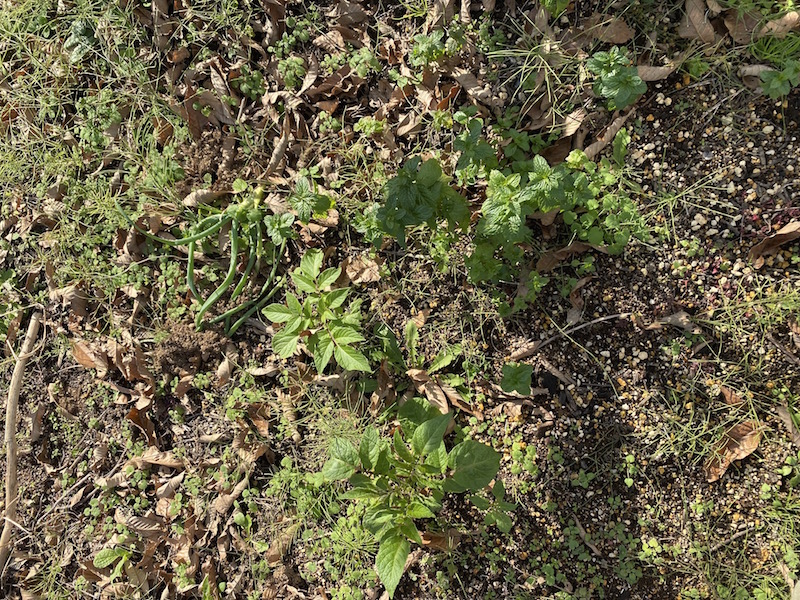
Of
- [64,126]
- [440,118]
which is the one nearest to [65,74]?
[64,126]

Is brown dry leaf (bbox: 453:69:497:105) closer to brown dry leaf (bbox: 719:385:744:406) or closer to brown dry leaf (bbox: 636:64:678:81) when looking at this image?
brown dry leaf (bbox: 636:64:678:81)

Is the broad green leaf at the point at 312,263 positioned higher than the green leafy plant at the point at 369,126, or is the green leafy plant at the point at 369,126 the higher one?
the green leafy plant at the point at 369,126

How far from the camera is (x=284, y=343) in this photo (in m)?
2.27

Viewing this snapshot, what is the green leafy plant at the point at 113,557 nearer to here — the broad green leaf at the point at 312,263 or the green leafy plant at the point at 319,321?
the green leafy plant at the point at 319,321

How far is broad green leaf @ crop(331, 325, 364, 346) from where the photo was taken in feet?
7.34

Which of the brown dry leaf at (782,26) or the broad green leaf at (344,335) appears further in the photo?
the broad green leaf at (344,335)

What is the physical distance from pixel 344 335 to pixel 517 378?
0.72m

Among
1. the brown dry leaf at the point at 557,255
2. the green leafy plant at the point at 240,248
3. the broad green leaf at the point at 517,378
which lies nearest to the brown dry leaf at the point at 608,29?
the brown dry leaf at the point at 557,255

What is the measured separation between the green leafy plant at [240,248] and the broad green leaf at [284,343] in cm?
37

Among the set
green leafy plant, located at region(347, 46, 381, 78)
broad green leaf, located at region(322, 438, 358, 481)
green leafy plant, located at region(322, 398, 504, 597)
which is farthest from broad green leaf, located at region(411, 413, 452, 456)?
green leafy plant, located at region(347, 46, 381, 78)

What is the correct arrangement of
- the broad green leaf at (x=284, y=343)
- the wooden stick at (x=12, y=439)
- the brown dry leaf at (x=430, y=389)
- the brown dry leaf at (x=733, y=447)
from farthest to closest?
the wooden stick at (x=12, y=439) < the brown dry leaf at (x=430, y=389) < the broad green leaf at (x=284, y=343) < the brown dry leaf at (x=733, y=447)

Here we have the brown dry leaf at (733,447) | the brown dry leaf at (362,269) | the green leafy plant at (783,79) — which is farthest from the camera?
the brown dry leaf at (362,269)

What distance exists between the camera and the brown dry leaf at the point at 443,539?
2341 mm

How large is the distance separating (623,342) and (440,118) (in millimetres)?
1233
